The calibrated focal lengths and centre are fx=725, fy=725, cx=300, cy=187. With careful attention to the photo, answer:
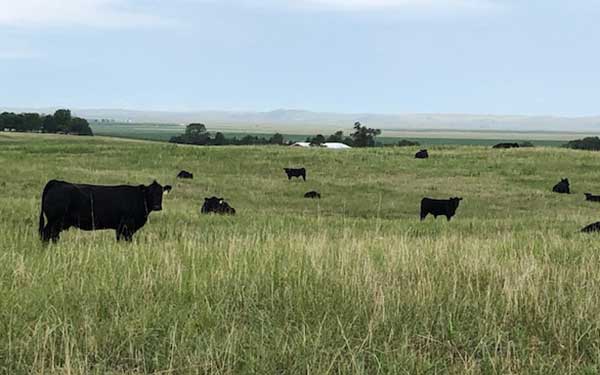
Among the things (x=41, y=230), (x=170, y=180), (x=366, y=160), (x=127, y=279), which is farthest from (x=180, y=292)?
(x=366, y=160)

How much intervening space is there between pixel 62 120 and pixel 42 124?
3174mm

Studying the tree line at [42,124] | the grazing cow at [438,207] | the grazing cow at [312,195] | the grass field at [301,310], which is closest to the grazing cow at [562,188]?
the grazing cow at [438,207]

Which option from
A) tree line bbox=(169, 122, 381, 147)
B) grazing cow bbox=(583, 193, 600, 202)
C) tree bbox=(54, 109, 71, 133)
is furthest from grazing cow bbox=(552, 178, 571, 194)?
tree bbox=(54, 109, 71, 133)

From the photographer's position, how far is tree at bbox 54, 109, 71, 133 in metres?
116

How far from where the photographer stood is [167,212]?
18.7 metres

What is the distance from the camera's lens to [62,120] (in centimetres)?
11850

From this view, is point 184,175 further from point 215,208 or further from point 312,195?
point 215,208

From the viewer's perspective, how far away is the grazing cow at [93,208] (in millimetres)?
11992

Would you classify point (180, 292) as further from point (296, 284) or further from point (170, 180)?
point (170, 180)

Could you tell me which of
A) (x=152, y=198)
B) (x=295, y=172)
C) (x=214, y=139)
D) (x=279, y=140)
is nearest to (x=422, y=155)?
(x=295, y=172)

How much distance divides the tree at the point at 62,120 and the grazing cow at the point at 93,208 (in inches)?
4283

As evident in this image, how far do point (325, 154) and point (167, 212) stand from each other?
1134 inches

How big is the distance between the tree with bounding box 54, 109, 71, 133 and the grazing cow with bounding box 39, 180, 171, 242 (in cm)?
10878

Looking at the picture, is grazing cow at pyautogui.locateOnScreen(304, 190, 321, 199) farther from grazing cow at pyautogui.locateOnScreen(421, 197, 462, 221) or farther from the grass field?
the grass field
